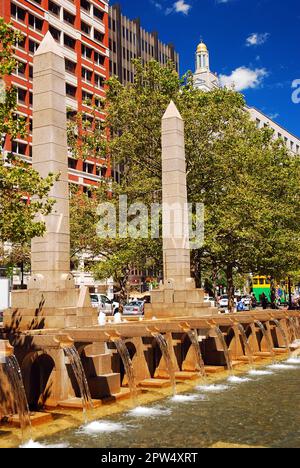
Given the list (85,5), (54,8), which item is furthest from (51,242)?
(85,5)

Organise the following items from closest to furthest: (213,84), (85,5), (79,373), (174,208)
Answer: (79,373)
(174,208)
(85,5)
(213,84)

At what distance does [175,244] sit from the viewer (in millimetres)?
24547

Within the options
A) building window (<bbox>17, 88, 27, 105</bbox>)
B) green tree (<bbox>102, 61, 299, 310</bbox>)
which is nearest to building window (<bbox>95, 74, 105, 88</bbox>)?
building window (<bbox>17, 88, 27, 105</bbox>)

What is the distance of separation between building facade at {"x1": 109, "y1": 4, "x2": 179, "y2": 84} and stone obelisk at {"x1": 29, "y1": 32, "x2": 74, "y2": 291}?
77523 mm

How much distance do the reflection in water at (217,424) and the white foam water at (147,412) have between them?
19 cm

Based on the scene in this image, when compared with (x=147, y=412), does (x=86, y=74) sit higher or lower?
Answer: higher

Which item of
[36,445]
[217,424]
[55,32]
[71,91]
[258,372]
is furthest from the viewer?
[71,91]

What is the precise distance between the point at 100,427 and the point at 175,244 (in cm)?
1372

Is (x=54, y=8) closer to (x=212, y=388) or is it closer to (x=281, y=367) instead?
(x=281, y=367)

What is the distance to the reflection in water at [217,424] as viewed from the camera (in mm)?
10203

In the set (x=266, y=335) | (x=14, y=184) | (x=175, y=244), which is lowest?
(x=266, y=335)

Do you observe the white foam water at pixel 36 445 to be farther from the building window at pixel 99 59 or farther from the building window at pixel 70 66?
the building window at pixel 99 59

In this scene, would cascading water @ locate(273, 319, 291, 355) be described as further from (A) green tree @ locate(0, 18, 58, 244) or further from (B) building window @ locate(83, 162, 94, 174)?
(B) building window @ locate(83, 162, 94, 174)

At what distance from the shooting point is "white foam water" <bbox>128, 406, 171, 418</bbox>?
1254 cm
